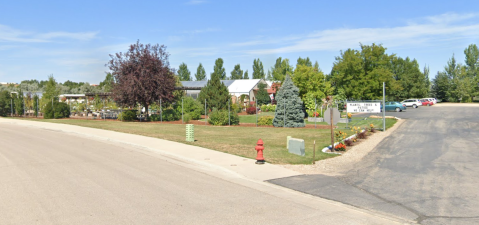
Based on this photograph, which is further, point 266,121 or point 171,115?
point 171,115

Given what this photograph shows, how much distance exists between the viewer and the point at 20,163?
12.5 meters

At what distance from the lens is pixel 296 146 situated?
49.3ft

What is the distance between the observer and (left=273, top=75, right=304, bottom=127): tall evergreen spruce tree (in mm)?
28219

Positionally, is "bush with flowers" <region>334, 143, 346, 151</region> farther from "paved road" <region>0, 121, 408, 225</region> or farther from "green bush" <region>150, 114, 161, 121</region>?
"green bush" <region>150, 114, 161, 121</region>

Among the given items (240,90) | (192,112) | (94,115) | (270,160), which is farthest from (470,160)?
(240,90)

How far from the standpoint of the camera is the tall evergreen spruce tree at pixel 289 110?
2822 cm

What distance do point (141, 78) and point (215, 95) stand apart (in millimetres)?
10546

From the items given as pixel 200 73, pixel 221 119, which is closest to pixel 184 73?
pixel 200 73

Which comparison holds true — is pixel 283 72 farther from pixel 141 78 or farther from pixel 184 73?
pixel 184 73

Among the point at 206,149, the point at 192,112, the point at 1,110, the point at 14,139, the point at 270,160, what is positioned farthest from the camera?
the point at 1,110

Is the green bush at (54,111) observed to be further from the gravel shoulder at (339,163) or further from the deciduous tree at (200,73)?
the deciduous tree at (200,73)

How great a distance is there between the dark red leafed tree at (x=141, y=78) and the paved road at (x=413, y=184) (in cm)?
2131

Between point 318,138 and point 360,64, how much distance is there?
29.7 metres

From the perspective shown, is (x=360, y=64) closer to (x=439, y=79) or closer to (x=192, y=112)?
(x=192, y=112)
